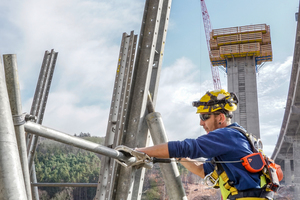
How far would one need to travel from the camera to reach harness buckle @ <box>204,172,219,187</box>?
119 inches

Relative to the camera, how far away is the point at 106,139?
3432 millimetres

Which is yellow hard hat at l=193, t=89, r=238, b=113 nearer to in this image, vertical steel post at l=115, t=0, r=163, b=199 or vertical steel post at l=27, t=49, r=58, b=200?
vertical steel post at l=115, t=0, r=163, b=199

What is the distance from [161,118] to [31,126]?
1.56 metres

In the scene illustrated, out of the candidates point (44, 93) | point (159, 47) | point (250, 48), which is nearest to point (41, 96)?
point (44, 93)

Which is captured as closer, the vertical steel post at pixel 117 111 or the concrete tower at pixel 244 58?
the vertical steel post at pixel 117 111

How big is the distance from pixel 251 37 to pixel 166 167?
150ft

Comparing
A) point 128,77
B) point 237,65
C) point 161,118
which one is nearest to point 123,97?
point 128,77

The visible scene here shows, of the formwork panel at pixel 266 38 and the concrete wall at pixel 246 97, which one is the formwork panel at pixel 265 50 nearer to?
the formwork panel at pixel 266 38

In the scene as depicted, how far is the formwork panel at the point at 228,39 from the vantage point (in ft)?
148

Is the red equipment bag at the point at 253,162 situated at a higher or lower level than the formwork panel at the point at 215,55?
lower

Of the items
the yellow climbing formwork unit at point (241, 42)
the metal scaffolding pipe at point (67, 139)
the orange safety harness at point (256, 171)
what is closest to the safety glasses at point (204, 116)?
the orange safety harness at point (256, 171)

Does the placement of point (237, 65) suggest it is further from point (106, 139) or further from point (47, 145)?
point (106, 139)

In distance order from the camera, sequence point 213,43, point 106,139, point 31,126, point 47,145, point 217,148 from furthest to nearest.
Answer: point 213,43
point 47,145
point 106,139
point 217,148
point 31,126

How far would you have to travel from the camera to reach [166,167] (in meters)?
3.13
